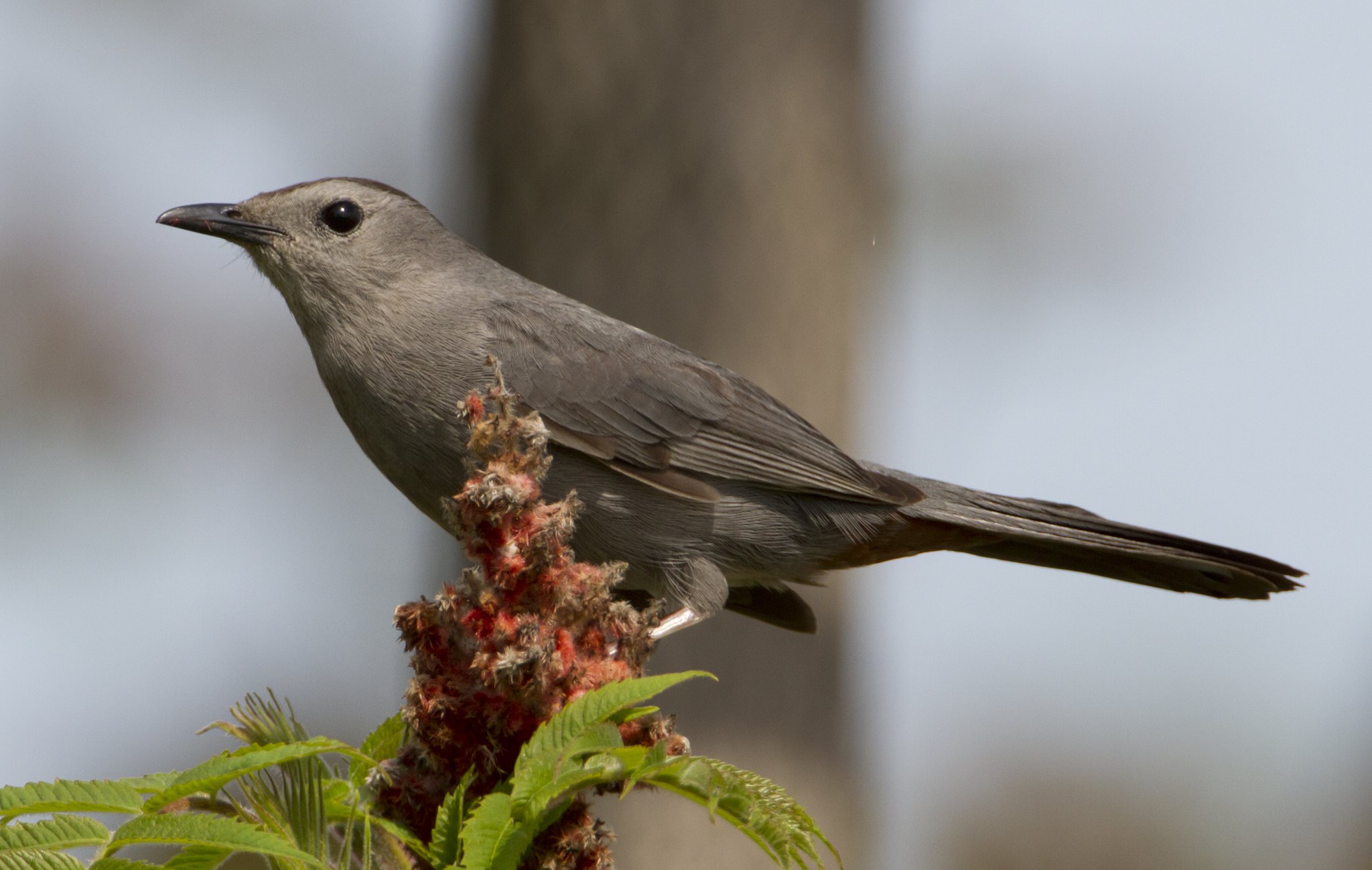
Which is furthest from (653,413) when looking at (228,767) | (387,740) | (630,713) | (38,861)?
(38,861)

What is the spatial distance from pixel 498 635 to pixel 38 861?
2.59ft

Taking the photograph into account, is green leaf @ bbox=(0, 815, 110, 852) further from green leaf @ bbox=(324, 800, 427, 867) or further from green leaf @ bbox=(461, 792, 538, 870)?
green leaf @ bbox=(461, 792, 538, 870)

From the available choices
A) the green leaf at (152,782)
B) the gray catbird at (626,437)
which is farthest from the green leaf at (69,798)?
the gray catbird at (626,437)

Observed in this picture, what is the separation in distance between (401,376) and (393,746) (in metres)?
1.64

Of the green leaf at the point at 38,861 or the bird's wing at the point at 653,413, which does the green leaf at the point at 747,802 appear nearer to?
the green leaf at the point at 38,861

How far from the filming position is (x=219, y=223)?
13.9ft

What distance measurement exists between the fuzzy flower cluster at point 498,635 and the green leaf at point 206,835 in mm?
492

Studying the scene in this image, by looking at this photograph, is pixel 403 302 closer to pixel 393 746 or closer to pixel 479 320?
pixel 479 320

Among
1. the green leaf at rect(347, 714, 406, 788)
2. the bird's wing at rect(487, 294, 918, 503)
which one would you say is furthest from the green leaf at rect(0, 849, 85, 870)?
the bird's wing at rect(487, 294, 918, 503)

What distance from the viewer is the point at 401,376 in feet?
12.5

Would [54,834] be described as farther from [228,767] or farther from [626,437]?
[626,437]

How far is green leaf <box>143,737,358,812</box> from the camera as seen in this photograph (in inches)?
67.6

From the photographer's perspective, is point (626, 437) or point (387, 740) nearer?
point (387, 740)

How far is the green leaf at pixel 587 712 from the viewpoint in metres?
1.82
